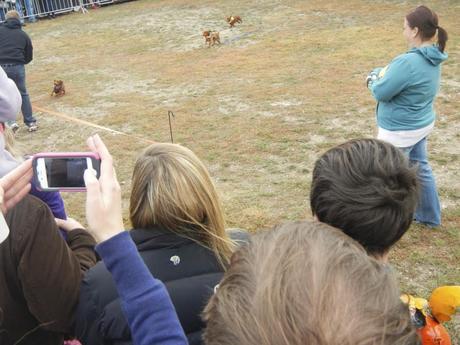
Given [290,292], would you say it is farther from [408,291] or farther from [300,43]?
[300,43]

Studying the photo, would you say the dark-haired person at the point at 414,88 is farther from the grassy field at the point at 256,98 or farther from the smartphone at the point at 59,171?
the smartphone at the point at 59,171

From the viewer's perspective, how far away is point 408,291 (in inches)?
135

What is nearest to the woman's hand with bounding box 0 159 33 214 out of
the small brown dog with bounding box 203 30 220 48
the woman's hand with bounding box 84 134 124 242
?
the woman's hand with bounding box 84 134 124 242

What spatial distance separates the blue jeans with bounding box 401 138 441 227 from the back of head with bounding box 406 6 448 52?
768 mm

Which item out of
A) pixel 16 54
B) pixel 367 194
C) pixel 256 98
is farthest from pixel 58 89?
pixel 367 194

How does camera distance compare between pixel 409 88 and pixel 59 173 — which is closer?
pixel 59 173

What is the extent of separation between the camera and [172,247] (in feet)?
5.87

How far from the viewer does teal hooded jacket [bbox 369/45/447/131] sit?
350 cm

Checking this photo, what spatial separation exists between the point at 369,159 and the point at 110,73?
8.87 metres

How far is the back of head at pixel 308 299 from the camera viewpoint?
0.81 metres

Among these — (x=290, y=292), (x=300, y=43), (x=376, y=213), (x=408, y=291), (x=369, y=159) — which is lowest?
(x=408, y=291)

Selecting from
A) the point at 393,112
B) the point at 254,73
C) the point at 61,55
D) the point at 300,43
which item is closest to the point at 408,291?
the point at 393,112

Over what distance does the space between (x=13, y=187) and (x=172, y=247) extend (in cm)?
57

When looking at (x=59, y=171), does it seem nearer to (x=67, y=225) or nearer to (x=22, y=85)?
(x=67, y=225)
